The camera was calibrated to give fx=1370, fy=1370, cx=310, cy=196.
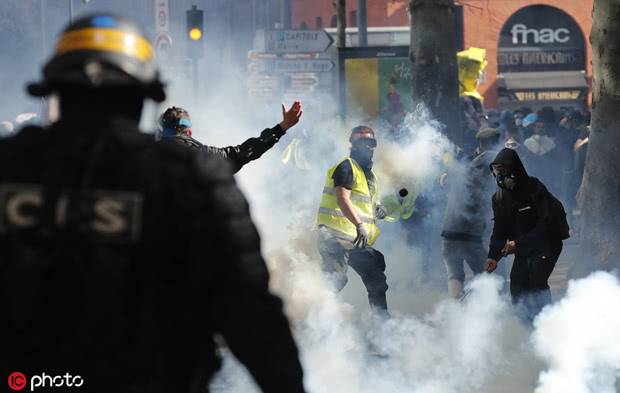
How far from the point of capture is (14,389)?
8.61ft

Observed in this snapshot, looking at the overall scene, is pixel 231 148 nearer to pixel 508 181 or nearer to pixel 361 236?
pixel 361 236

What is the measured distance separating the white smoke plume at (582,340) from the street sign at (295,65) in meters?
12.8

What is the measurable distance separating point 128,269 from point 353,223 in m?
6.89

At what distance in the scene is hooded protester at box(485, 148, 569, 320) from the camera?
Answer: 8.72m

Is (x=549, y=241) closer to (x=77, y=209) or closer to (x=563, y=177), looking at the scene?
(x=77, y=209)

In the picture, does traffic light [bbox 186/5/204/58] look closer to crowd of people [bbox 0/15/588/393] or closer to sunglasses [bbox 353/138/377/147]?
sunglasses [bbox 353/138/377/147]

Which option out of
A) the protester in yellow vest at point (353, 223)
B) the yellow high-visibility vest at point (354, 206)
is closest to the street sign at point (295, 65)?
the protester in yellow vest at point (353, 223)

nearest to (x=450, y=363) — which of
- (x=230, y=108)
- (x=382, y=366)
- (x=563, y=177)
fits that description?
(x=382, y=366)

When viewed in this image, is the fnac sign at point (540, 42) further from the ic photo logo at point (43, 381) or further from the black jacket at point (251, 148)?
the ic photo logo at point (43, 381)

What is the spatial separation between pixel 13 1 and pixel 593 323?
41.7 meters

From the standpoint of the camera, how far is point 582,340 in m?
7.98

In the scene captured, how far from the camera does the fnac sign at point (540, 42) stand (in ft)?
118

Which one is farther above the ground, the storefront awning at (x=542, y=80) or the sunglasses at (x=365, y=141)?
the storefront awning at (x=542, y=80)

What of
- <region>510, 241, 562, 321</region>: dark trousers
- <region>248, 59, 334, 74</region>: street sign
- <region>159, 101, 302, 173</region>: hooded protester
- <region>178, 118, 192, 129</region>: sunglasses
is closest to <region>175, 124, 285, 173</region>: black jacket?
<region>159, 101, 302, 173</region>: hooded protester
